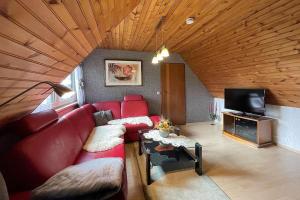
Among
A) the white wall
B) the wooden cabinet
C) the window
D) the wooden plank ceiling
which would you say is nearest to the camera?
the wooden plank ceiling

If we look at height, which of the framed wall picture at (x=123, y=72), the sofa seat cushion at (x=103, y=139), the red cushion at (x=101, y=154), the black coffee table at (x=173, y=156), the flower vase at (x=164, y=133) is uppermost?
the framed wall picture at (x=123, y=72)

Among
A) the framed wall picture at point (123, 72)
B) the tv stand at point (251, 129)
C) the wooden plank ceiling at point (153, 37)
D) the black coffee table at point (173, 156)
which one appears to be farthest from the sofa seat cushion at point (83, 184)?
the framed wall picture at point (123, 72)

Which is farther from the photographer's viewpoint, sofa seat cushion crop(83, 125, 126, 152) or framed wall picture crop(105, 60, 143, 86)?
framed wall picture crop(105, 60, 143, 86)

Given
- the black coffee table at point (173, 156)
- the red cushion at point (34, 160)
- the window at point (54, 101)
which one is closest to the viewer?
the red cushion at point (34, 160)

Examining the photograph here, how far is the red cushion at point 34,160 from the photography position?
122 centimetres

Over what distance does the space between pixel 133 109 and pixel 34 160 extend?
9.93 ft

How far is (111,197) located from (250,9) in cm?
262

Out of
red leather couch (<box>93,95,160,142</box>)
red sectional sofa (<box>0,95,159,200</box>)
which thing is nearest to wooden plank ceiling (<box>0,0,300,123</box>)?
red sectional sofa (<box>0,95,159,200</box>)

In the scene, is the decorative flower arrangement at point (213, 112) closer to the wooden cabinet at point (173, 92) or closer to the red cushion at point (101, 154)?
the wooden cabinet at point (173, 92)

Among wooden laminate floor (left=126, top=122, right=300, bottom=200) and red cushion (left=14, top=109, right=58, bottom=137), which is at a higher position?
red cushion (left=14, top=109, right=58, bottom=137)

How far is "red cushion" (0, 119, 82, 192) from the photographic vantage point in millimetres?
1221

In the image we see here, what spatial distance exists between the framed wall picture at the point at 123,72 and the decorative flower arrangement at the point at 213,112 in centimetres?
246

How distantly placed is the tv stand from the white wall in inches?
5.6

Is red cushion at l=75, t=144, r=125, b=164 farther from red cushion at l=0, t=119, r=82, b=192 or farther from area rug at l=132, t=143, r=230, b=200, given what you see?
area rug at l=132, t=143, r=230, b=200
